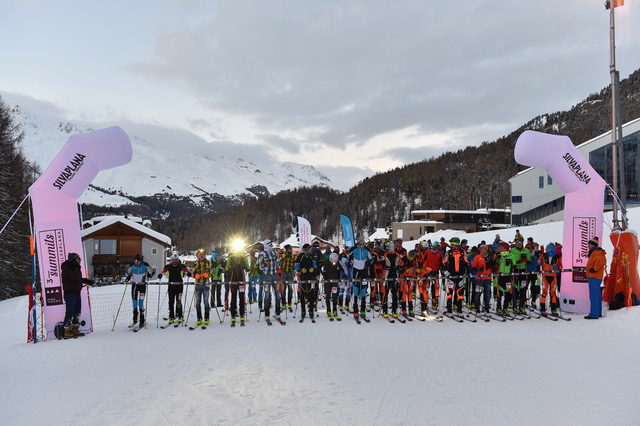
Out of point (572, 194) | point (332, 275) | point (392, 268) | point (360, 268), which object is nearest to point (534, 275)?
point (572, 194)

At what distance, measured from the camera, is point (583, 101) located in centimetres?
14875

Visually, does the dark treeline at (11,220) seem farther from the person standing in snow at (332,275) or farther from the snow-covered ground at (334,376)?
the person standing in snow at (332,275)

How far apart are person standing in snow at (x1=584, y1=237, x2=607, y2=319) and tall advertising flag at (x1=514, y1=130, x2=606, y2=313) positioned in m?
0.82

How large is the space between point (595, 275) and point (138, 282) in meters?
11.6

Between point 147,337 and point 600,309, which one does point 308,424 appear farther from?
point 600,309

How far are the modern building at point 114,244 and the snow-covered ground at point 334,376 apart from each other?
2937 centimetres

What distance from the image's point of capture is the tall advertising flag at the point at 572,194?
10.8m

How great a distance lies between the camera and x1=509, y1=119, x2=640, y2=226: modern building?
121ft

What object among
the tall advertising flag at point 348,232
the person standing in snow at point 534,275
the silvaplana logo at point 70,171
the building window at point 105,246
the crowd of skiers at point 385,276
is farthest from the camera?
the building window at point 105,246

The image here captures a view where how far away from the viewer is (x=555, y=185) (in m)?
41.7

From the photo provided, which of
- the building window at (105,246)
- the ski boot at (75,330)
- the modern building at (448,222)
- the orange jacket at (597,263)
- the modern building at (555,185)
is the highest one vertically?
the modern building at (555,185)

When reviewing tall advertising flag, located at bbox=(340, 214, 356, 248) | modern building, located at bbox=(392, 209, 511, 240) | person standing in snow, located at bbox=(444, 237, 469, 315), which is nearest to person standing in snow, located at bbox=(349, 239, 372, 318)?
person standing in snow, located at bbox=(444, 237, 469, 315)

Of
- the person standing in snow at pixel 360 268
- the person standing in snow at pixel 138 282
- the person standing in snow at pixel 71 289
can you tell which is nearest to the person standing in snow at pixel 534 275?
the person standing in snow at pixel 360 268

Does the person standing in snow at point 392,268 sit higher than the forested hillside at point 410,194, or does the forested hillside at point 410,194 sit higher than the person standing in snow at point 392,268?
the forested hillside at point 410,194
